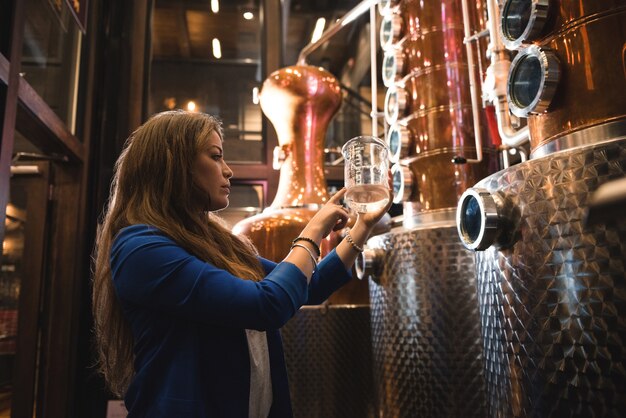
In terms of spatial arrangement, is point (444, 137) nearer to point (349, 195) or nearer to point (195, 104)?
point (349, 195)

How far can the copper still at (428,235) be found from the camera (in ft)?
5.64

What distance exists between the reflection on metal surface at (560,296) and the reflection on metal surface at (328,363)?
120cm

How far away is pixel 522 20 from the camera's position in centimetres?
129

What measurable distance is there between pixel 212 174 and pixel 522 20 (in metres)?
0.87

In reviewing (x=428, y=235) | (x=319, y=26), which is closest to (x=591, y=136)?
(x=428, y=235)

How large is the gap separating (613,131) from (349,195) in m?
0.63

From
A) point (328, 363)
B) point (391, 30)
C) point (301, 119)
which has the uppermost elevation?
point (391, 30)

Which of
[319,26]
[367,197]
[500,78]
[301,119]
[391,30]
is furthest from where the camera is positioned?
[319,26]

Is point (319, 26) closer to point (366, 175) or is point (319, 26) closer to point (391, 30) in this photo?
point (391, 30)

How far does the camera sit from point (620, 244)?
945mm

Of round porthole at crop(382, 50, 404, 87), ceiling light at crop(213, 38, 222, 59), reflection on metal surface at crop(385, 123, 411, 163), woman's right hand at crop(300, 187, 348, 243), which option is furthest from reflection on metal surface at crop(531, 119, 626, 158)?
ceiling light at crop(213, 38, 222, 59)

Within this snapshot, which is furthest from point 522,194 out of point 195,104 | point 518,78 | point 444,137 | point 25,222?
point 195,104

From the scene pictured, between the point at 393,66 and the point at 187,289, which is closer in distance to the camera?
the point at 187,289

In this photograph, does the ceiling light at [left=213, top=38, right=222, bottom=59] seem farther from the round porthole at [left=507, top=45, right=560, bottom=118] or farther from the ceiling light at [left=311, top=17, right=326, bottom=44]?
the round porthole at [left=507, top=45, right=560, bottom=118]
